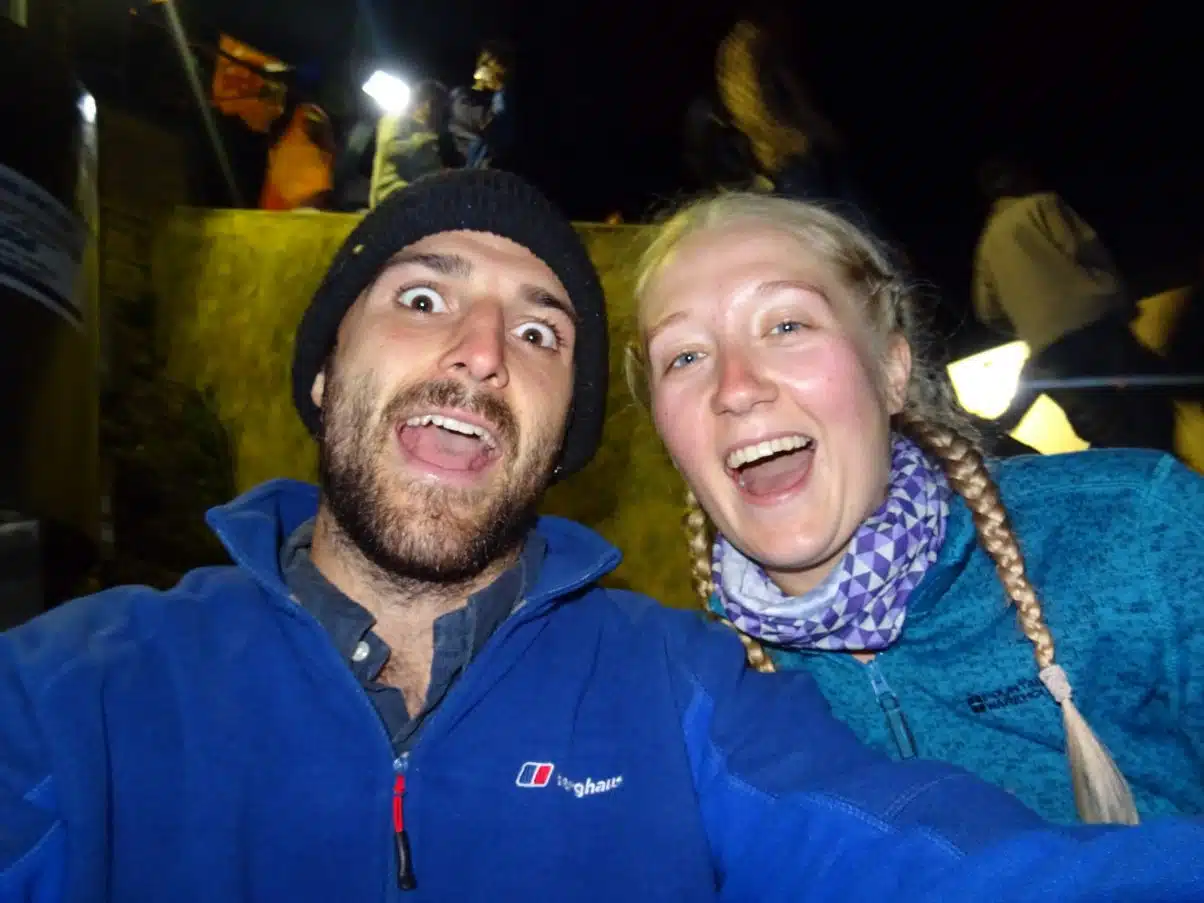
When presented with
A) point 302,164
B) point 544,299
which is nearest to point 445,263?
point 544,299

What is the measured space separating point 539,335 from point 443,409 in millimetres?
360

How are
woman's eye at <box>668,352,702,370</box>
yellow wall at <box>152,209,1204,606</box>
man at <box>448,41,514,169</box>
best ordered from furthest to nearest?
man at <box>448,41,514,169</box> < yellow wall at <box>152,209,1204,606</box> < woman's eye at <box>668,352,702,370</box>

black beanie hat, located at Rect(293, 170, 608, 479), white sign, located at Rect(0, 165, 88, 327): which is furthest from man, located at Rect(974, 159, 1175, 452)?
white sign, located at Rect(0, 165, 88, 327)

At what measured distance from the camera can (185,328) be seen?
14.4 feet

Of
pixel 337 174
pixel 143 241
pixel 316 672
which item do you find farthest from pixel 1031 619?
pixel 337 174

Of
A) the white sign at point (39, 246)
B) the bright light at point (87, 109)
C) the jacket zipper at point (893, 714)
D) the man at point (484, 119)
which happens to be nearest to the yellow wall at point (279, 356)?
the man at point (484, 119)

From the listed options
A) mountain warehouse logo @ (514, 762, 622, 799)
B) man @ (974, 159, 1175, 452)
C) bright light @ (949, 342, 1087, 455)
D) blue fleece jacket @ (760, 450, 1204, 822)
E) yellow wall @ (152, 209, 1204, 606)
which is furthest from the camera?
bright light @ (949, 342, 1087, 455)

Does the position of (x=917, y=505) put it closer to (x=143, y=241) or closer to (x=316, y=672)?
(x=316, y=672)

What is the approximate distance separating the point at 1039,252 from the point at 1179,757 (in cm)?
457

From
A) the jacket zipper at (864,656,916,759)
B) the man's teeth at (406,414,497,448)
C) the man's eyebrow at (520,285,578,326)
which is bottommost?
the jacket zipper at (864,656,916,759)

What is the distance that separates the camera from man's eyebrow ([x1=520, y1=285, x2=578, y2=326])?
5.19ft

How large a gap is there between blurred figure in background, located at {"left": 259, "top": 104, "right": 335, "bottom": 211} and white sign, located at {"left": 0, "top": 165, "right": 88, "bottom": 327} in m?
4.02

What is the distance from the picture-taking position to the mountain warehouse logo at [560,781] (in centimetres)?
115

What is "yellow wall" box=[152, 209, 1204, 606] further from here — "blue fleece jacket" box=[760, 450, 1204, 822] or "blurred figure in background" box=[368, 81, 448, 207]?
"blue fleece jacket" box=[760, 450, 1204, 822]
